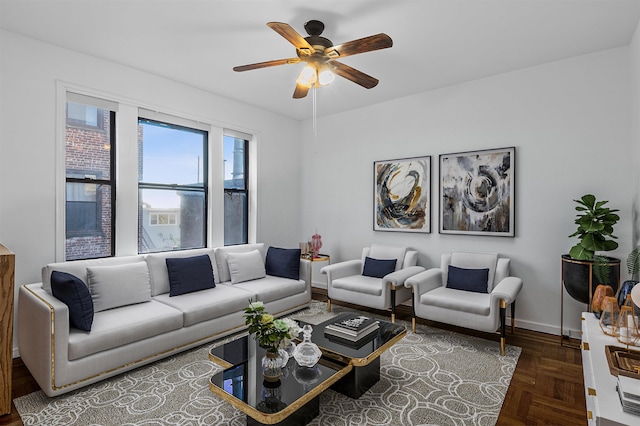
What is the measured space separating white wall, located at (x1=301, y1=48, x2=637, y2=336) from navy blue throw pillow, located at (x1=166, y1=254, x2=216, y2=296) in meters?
2.44

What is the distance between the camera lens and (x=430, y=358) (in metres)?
3.05

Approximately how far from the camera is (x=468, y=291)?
3.67 m

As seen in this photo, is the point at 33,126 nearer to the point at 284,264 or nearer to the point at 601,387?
the point at 284,264

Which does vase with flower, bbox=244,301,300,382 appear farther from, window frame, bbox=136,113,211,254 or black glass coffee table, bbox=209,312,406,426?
window frame, bbox=136,113,211,254

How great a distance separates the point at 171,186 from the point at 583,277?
454cm

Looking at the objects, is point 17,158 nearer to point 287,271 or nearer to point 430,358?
point 287,271

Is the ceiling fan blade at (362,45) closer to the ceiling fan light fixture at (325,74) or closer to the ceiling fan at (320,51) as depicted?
the ceiling fan at (320,51)

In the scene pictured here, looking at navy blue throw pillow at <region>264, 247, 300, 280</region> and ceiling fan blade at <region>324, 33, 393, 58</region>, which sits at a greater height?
ceiling fan blade at <region>324, 33, 393, 58</region>

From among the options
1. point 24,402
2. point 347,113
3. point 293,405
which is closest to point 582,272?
point 293,405

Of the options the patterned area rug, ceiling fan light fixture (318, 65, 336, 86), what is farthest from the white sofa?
ceiling fan light fixture (318, 65, 336, 86)

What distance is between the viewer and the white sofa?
7.84ft

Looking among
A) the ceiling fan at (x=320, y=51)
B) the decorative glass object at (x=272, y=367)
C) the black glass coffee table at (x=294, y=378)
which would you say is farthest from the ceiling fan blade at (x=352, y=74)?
the decorative glass object at (x=272, y=367)

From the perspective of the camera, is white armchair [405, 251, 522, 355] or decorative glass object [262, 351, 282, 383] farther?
white armchair [405, 251, 522, 355]

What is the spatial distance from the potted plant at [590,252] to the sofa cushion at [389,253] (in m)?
1.82
